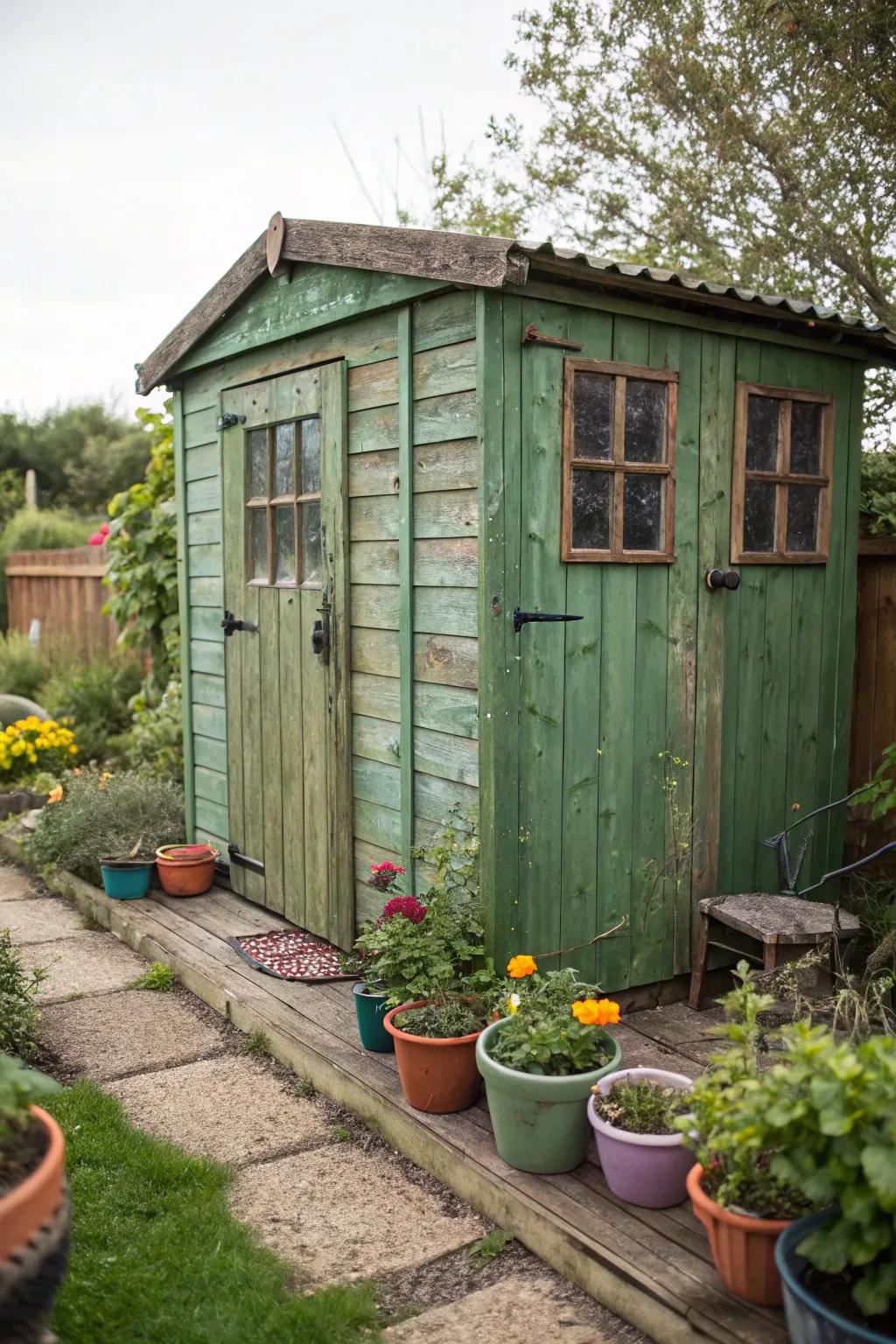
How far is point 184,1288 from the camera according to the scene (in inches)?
102

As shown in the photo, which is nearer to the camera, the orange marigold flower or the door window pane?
the orange marigold flower

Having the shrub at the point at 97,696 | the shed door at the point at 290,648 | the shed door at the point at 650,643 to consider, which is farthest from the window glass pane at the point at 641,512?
the shrub at the point at 97,696

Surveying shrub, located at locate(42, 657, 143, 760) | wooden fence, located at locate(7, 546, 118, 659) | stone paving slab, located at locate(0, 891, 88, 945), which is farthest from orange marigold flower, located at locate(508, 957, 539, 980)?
wooden fence, located at locate(7, 546, 118, 659)

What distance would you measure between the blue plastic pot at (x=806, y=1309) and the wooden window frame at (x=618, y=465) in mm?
2090

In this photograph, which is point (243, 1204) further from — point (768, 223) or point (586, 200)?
point (586, 200)

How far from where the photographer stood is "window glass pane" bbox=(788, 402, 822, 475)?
427 centimetres

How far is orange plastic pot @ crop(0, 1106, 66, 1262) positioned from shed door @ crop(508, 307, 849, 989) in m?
1.90

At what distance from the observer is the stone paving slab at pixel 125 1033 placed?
3.87 meters

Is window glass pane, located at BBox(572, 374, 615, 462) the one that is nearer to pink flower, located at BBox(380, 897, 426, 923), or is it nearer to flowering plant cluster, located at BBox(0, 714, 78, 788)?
pink flower, located at BBox(380, 897, 426, 923)

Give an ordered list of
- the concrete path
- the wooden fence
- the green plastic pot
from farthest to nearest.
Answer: the wooden fence, the green plastic pot, the concrete path

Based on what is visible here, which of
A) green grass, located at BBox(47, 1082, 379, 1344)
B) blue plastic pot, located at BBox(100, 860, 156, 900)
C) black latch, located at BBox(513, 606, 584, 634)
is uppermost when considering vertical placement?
black latch, located at BBox(513, 606, 584, 634)

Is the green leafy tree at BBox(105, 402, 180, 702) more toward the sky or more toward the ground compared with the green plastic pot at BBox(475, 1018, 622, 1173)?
more toward the sky

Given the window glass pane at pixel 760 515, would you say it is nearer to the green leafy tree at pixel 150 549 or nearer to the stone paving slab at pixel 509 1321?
the stone paving slab at pixel 509 1321

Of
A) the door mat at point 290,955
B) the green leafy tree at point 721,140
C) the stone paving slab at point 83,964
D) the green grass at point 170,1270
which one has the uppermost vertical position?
the green leafy tree at point 721,140
